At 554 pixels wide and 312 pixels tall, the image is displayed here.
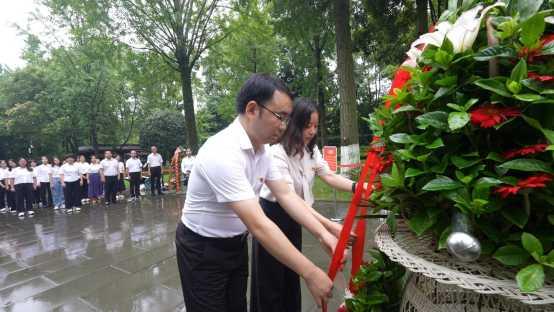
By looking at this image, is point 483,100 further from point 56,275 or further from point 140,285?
point 56,275

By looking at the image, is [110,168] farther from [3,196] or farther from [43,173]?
[3,196]

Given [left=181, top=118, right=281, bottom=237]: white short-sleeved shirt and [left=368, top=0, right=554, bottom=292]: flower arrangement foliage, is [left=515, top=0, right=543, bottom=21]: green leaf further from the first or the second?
[left=181, top=118, right=281, bottom=237]: white short-sleeved shirt

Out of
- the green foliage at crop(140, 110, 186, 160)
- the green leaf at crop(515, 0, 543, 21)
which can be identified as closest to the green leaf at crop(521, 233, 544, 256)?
the green leaf at crop(515, 0, 543, 21)

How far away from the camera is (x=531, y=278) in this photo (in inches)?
27.4

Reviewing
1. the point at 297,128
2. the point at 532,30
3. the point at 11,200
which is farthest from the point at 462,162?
the point at 11,200

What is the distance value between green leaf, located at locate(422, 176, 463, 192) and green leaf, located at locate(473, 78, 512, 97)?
23 cm

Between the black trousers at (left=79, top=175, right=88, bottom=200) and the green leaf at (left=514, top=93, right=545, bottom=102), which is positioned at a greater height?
the green leaf at (left=514, top=93, right=545, bottom=102)

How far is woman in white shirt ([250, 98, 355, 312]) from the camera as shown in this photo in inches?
86.4

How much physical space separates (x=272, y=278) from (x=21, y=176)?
10.4 m

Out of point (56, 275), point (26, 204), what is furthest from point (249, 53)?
point (56, 275)

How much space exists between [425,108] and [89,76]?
21208mm

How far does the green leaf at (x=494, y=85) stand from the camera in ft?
2.54

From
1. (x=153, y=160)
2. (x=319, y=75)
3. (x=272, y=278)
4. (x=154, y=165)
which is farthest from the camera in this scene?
(x=319, y=75)

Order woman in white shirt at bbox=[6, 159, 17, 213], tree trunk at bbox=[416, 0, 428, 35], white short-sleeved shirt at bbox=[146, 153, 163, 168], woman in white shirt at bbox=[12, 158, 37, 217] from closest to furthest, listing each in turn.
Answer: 1. tree trunk at bbox=[416, 0, 428, 35]
2. woman in white shirt at bbox=[12, 158, 37, 217]
3. woman in white shirt at bbox=[6, 159, 17, 213]
4. white short-sleeved shirt at bbox=[146, 153, 163, 168]
